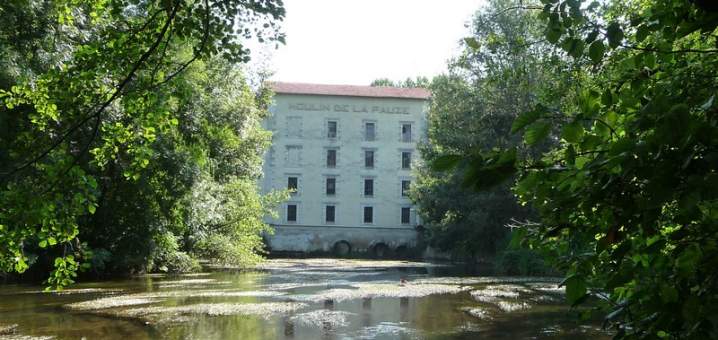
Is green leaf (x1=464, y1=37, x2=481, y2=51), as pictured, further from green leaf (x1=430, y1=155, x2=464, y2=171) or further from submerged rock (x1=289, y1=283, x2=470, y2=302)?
submerged rock (x1=289, y1=283, x2=470, y2=302)

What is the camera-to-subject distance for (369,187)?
54250 millimetres

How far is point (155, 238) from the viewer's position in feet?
75.4

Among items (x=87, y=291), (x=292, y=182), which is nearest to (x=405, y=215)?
(x=292, y=182)

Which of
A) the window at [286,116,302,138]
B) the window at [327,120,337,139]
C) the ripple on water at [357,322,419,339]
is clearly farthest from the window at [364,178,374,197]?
the ripple on water at [357,322,419,339]

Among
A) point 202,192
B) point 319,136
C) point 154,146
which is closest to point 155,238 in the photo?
point 202,192

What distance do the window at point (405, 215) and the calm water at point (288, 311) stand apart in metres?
31.8

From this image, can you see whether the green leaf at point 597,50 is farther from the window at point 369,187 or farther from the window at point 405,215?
the window at point 405,215

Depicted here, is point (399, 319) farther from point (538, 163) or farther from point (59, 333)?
point (538, 163)

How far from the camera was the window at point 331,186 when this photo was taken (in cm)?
5394

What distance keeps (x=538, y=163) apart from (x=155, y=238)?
74.0 ft

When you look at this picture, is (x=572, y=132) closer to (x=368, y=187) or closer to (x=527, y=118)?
(x=527, y=118)

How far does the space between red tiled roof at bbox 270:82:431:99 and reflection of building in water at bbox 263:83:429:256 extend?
0.29 ft

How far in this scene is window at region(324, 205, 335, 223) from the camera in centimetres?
5366

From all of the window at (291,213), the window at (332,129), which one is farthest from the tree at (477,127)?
the window at (291,213)
